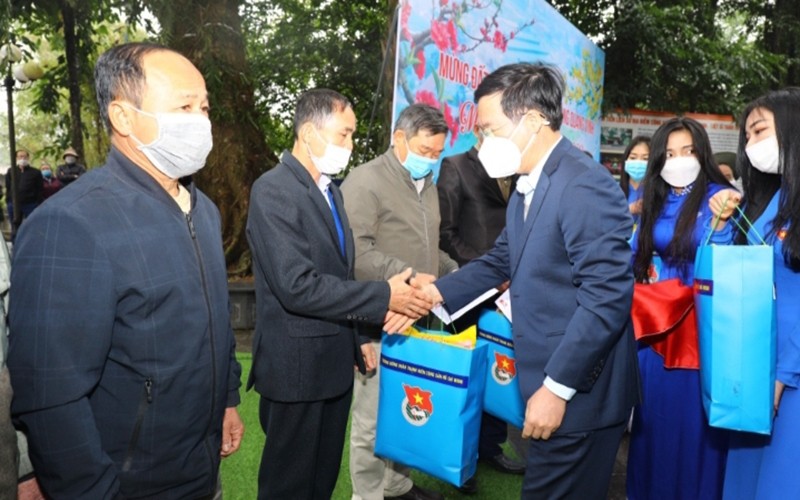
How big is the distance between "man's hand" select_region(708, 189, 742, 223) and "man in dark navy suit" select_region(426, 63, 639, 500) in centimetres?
90

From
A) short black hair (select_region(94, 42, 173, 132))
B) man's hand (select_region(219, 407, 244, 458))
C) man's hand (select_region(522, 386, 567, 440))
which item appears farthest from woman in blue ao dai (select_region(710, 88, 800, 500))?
short black hair (select_region(94, 42, 173, 132))

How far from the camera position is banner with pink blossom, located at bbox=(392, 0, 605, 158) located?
12.3 feet

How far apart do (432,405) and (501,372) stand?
0.75 metres

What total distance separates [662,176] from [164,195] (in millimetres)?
2472

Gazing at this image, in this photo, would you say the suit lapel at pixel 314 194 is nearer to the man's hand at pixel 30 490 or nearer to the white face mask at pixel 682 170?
the man's hand at pixel 30 490

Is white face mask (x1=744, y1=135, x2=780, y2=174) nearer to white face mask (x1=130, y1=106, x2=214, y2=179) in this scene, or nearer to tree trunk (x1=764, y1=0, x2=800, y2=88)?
white face mask (x1=130, y1=106, x2=214, y2=179)

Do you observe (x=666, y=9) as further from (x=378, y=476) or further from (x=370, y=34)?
(x=378, y=476)

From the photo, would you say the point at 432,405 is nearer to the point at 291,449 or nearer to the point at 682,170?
the point at 291,449

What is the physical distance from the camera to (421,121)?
3.08 meters

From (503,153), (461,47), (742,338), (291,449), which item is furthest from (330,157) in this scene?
(461,47)

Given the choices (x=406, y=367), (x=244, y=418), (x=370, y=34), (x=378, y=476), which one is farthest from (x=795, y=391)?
(x=370, y=34)

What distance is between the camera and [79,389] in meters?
1.27

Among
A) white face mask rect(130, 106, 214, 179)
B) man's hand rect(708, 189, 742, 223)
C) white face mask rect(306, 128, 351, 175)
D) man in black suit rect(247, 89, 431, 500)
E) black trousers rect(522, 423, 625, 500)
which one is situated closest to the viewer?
white face mask rect(130, 106, 214, 179)

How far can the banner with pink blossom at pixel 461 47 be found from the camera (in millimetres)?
3746
